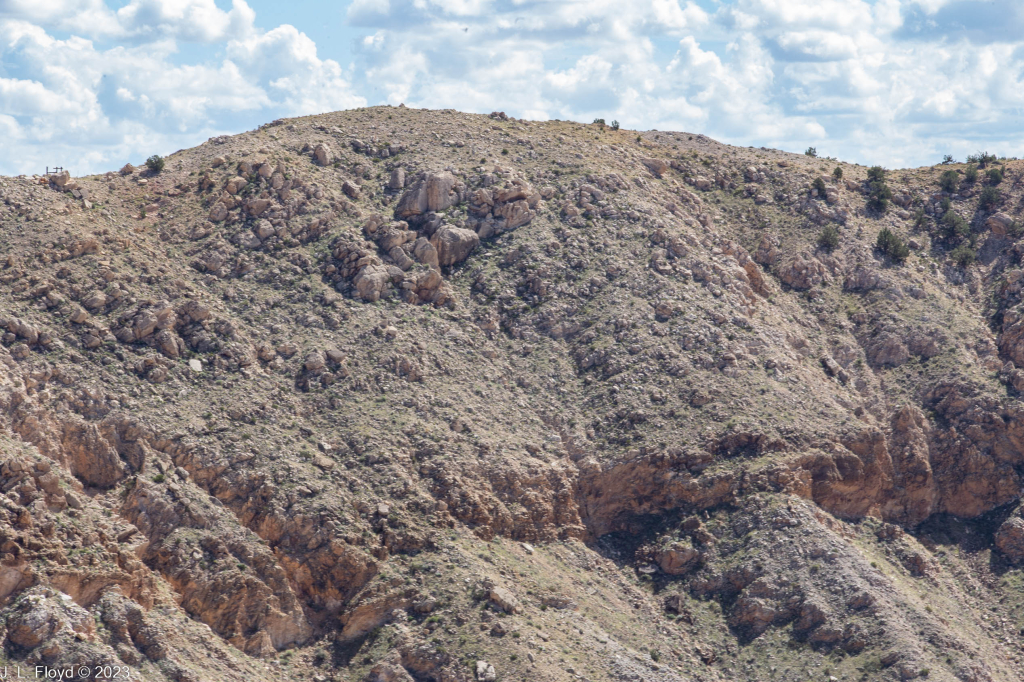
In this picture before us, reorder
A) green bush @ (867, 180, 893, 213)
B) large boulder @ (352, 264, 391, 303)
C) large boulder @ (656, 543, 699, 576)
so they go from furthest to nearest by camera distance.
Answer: green bush @ (867, 180, 893, 213), large boulder @ (352, 264, 391, 303), large boulder @ (656, 543, 699, 576)

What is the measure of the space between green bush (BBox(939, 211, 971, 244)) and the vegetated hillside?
0.33 metres

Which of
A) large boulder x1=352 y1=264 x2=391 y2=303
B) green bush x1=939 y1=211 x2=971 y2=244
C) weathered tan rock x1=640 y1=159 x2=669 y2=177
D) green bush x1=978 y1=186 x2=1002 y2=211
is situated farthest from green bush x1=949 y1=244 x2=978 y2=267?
large boulder x1=352 y1=264 x2=391 y2=303

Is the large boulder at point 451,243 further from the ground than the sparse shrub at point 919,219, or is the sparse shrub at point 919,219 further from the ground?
the sparse shrub at point 919,219

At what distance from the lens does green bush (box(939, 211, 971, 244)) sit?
282 feet

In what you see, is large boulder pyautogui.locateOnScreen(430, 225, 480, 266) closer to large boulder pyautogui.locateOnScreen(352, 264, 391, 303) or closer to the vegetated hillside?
the vegetated hillside

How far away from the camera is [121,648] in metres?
48.4

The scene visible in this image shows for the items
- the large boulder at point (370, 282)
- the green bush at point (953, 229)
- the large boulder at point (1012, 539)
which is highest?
the green bush at point (953, 229)

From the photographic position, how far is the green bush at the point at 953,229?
8588 centimetres

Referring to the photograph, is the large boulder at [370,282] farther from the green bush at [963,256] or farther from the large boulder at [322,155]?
the green bush at [963,256]

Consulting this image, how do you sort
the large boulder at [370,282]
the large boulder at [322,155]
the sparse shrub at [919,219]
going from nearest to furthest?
the large boulder at [370,282] < the large boulder at [322,155] < the sparse shrub at [919,219]

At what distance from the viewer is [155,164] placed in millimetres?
74875

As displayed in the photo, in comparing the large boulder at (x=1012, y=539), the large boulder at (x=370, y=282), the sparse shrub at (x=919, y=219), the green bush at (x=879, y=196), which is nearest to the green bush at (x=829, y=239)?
the green bush at (x=879, y=196)

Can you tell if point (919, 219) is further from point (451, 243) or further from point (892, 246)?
point (451, 243)

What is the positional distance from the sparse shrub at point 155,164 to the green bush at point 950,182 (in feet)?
193
